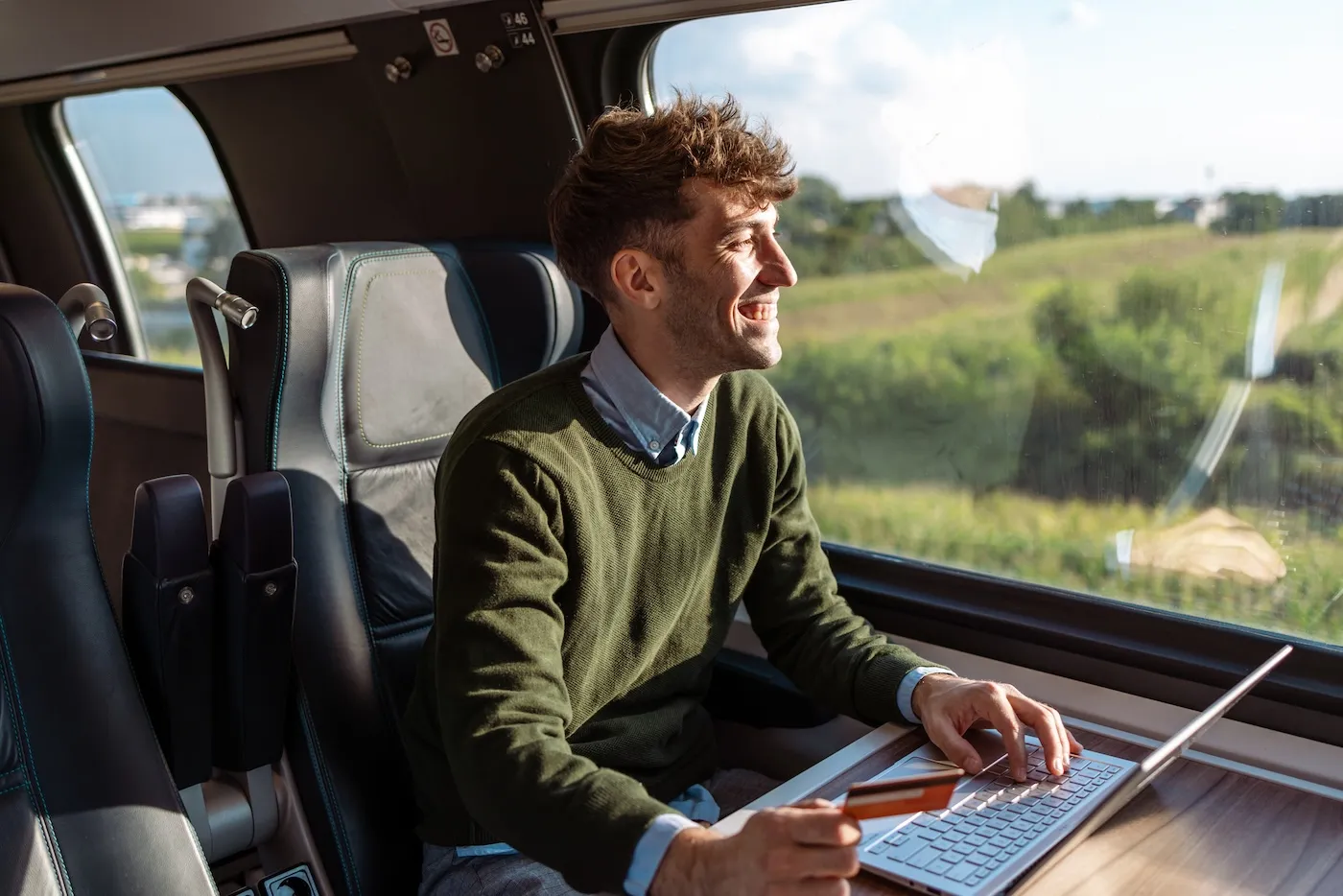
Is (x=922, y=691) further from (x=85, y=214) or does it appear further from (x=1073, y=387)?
(x=85, y=214)

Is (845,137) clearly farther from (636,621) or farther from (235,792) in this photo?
(235,792)

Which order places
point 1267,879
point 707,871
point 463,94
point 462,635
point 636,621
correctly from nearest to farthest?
point 707,871
point 1267,879
point 462,635
point 636,621
point 463,94

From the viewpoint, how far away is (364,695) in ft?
6.13

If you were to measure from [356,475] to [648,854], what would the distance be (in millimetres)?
932

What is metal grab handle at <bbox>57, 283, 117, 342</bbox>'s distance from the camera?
5.27ft

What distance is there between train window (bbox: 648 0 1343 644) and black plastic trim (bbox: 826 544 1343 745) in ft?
0.19

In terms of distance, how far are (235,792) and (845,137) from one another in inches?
59.0

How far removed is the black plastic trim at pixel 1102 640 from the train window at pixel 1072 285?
6 cm

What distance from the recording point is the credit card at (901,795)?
102 centimetres

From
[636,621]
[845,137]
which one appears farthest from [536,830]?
[845,137]

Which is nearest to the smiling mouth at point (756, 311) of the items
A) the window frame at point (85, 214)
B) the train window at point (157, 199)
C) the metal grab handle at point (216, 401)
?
the metal grab handle at point (216, 401)

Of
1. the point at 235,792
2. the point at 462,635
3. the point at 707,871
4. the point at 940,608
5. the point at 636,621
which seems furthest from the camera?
the point at 940,608

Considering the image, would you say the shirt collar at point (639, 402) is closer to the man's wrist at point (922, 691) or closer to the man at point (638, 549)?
the man at point (638, 549)

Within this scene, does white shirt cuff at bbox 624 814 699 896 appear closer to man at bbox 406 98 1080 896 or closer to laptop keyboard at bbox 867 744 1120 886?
man at bbox 406 98 1080 896
